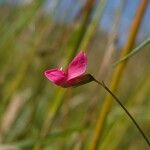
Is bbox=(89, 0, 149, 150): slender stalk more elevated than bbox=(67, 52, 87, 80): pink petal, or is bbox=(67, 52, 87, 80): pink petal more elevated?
bbox=(67, 52, 87, 80): pink petal

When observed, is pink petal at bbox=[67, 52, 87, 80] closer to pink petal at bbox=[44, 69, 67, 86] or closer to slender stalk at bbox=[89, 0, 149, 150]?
pink petal at bbox=[44, 69, 67, 86]

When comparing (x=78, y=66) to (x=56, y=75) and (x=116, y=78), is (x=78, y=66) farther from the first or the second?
(x=116, y=78)

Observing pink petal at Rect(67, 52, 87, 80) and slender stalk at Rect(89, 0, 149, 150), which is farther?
slender stalk at Rect(89, 0, 149, 150)

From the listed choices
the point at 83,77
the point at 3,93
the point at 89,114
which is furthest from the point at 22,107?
the point at 83,77

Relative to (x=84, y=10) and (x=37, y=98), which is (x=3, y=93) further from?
(x=84, y=10)

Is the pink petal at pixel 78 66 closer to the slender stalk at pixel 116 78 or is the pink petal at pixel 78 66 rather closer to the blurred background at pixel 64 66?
the blurred background at pixel 64 66

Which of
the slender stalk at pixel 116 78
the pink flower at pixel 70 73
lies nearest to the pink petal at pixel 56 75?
the pink flower at pixel 70 73

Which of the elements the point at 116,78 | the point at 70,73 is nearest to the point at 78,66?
the point at 70,73

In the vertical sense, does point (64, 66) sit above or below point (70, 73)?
below

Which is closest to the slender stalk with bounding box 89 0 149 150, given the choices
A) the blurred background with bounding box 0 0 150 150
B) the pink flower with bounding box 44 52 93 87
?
the blurred background with bounding box 0 0 150 150
